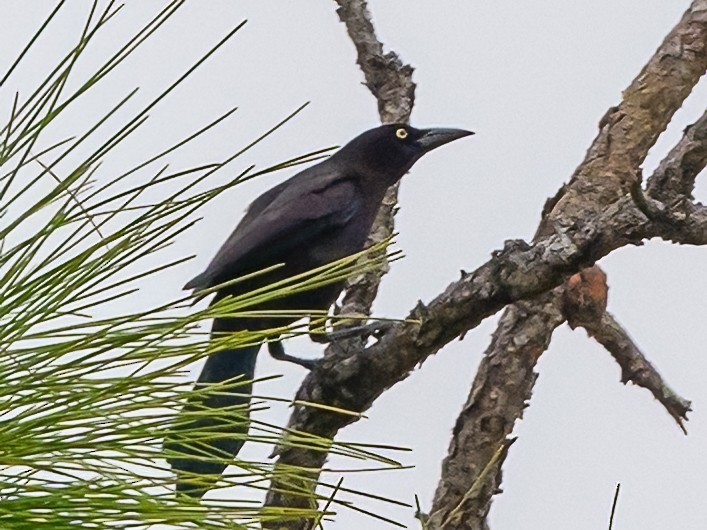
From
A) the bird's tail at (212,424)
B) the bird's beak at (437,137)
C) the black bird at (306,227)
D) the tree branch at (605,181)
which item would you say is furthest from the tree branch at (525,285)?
the bird's beak at (437,137)

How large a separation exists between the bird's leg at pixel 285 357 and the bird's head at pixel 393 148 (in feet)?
2.04

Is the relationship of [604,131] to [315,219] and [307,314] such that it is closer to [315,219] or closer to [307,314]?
[315,219]

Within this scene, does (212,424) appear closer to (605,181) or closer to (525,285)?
(525,285)

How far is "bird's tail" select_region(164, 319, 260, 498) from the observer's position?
5.12 feet

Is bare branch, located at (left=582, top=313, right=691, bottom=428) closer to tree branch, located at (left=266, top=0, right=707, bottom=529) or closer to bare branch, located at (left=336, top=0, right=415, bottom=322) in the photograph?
tree branch, located at (left=266, top=0, right=707, bottom=529)

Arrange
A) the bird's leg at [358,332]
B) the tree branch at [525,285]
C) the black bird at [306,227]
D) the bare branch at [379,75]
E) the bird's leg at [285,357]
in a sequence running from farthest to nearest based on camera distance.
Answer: the bare branch at [379,75]
the black bird at [306,227]
the bird's leg at [285,357]
the bird's leg at [358,332]
the tree branch at [525,285]

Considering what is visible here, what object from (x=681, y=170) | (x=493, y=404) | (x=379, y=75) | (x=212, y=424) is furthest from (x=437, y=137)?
(x=681, y=170)

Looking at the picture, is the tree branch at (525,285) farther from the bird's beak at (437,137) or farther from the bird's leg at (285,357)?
the bird's beak at (437,137)

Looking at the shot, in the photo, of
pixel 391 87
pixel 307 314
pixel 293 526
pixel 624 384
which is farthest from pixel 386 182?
pixel 307 314

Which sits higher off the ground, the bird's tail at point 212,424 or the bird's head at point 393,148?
the bird's head at point 393,148

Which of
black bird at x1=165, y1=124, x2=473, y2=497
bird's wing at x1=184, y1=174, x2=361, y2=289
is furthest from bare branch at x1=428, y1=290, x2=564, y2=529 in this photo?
bird's wing at x1=184, y1=174, x2=361, y2=289

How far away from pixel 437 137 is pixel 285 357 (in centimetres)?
96

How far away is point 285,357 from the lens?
3.23 metres

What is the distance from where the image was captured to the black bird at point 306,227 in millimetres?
3242
